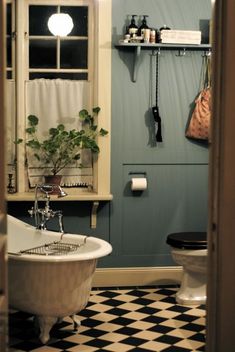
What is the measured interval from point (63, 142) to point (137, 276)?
4.41 ft

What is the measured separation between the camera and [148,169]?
19.4ft

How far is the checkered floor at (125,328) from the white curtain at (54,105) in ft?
3.73

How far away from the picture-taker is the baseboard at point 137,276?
592 cm

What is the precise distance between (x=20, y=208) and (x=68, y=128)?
0.80m

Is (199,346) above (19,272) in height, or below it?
below

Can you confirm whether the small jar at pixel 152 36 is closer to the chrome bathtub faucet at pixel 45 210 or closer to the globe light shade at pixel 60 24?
the globe light shade at pixel 60 24

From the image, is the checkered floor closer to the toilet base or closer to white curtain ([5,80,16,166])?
the toilet base

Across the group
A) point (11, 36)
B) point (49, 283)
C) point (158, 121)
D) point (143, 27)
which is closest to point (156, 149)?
point (158, 121)

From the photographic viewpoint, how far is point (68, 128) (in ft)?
19.2

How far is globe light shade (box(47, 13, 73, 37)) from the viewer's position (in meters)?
5.67

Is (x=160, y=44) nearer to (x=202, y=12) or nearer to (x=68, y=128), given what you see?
(x=202, y=12)

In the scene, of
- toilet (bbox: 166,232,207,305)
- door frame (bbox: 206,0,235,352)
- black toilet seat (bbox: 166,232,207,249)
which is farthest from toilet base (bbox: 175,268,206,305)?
door frame (bbox: 206,0,235,352)

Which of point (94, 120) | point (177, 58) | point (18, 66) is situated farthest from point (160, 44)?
point (18, 66)

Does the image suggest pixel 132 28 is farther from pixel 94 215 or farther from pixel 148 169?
pixel 94 215
